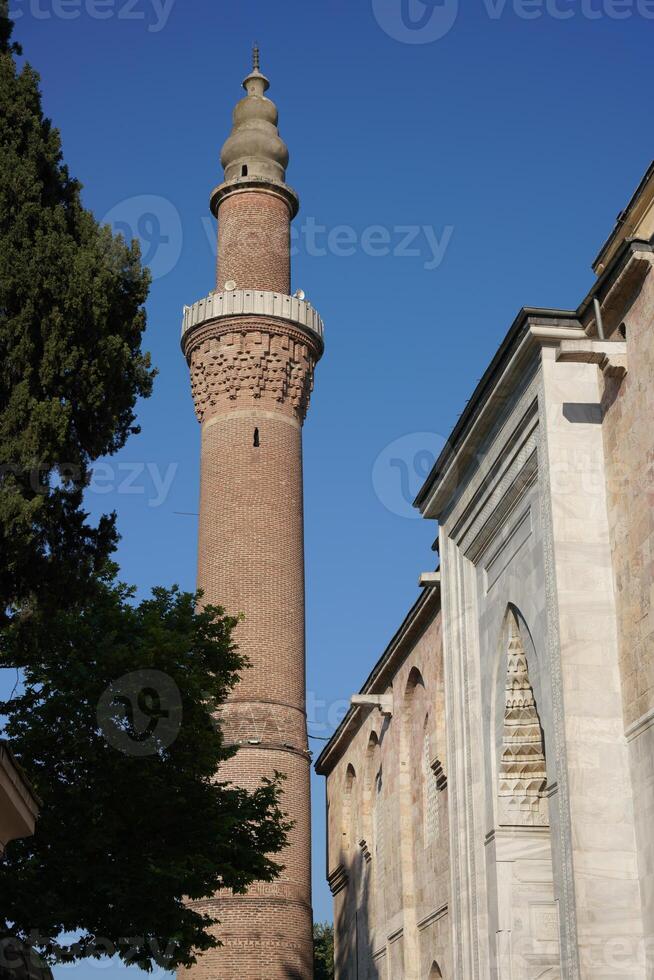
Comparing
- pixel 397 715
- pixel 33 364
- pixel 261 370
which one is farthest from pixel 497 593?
pixel 261 370

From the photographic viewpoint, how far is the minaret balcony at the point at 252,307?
101ft

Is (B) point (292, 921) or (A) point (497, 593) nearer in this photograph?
(A) point (497, 593)

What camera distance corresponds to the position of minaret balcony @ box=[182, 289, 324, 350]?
101ft

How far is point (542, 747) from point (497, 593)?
1870 mm

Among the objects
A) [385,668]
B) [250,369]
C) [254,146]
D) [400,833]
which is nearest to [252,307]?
[250,369]

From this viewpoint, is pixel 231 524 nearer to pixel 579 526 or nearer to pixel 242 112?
pixel 242 112

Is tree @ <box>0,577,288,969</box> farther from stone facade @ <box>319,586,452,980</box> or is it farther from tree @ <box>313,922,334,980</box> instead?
tree @ <box>313,922,334,980</box>

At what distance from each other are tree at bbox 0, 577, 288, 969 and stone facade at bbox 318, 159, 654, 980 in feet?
11.9

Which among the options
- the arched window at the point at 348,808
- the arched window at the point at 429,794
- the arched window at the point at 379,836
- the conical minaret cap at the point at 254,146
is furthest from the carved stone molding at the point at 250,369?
the arched window at the point at 429,794

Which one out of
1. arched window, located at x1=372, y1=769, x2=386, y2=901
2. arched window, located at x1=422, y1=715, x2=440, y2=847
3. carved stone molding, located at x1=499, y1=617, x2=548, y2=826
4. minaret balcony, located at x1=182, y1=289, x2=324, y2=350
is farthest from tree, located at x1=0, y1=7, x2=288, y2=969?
minaret balcony, located at x1=182, y1=289, x2=324, y2=350

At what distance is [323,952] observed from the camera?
45.6 metres

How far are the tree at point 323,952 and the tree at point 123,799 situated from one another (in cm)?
2576

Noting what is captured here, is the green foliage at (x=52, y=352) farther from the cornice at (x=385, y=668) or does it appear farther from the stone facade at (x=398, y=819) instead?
the stone facade at (x=398, y=819)

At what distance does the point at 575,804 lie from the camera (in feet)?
37.5
